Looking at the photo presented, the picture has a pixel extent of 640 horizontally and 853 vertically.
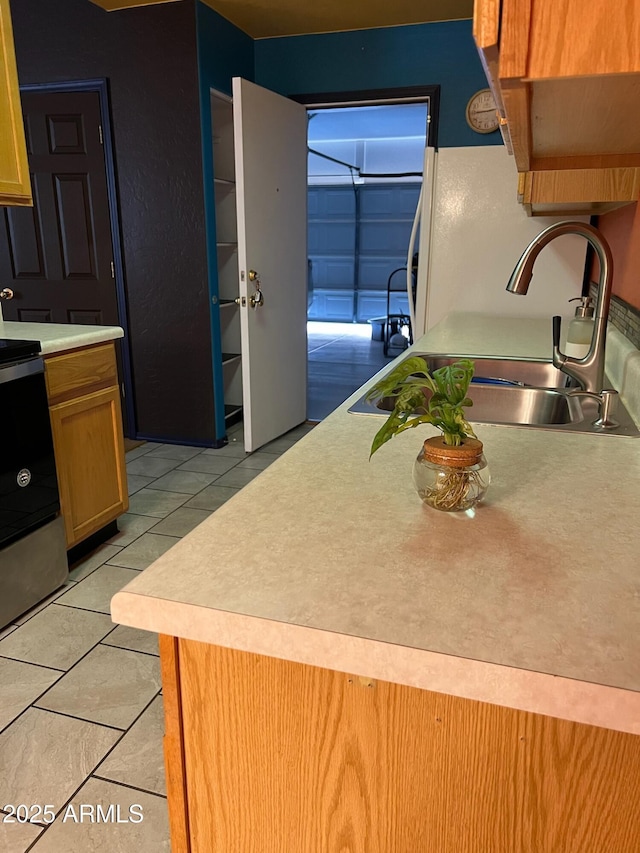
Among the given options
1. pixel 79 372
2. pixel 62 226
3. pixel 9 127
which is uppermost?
pixel 9 127

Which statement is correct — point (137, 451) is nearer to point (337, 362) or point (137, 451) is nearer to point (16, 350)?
point (16, 350)

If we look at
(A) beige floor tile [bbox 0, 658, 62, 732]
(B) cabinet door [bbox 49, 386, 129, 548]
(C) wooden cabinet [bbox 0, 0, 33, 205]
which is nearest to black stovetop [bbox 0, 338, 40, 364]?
(B) cabinet door [bbox 49, 386, 129, 548]

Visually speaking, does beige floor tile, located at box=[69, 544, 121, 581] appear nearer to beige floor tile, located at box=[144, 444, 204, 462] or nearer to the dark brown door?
beige floor tile, located at box=[144, 444, 204, 462]

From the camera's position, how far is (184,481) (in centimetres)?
330

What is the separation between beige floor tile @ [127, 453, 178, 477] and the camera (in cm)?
342

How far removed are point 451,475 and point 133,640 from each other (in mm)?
1498

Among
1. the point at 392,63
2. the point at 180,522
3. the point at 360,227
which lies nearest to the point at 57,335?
the point at 180,522

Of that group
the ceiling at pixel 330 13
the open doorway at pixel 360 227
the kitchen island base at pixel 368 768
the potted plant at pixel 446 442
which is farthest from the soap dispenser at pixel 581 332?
the open doorway at pixel 360 227

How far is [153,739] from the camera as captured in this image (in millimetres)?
1573

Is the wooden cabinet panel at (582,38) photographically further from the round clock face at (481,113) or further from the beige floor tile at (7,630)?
the round clock face at (481,113)

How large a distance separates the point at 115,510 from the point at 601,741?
7.49ft

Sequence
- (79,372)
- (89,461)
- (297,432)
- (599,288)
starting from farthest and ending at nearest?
(297,432) < (89,461) < (79,372) < (599,288)

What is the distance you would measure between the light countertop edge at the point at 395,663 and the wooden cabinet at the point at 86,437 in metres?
1.67

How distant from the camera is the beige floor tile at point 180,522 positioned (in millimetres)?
2707
